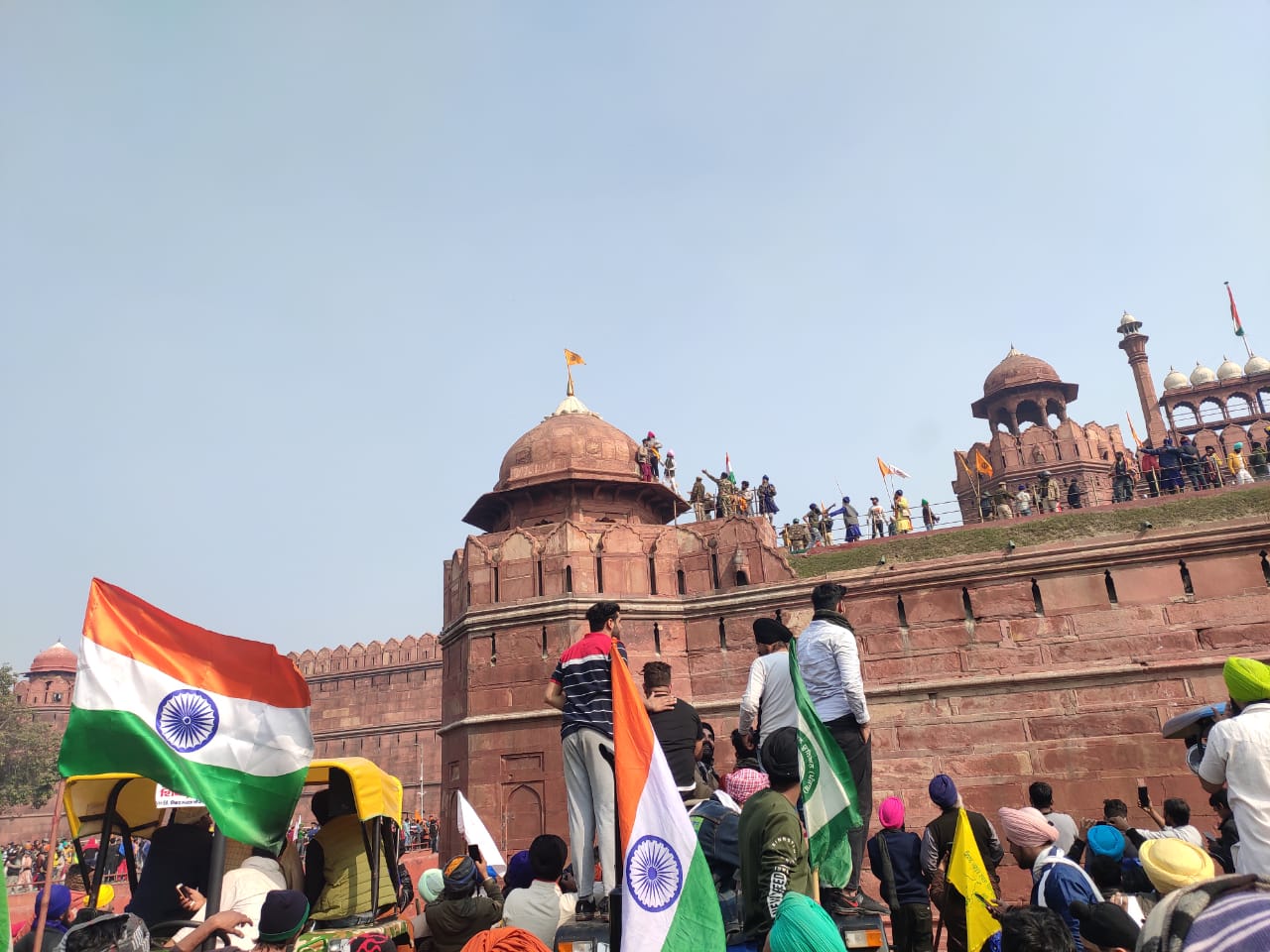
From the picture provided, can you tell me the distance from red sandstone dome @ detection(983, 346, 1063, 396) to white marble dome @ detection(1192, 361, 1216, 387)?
13774mm

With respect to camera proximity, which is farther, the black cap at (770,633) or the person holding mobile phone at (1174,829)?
the black cap at (770,633)

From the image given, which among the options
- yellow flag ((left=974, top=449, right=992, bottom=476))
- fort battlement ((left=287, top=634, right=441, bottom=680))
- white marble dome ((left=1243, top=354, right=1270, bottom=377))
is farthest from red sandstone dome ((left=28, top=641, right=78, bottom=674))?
white marble dome ((left=1243, top=354, right=1270, bottom=377))

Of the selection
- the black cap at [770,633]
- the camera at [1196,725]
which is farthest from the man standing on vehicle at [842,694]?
the camera at [1196,725]

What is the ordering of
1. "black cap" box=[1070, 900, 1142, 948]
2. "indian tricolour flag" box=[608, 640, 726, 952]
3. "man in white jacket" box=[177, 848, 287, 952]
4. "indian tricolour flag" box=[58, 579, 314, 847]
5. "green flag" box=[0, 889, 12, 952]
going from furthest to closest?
"man in white jacket" box=[177, 848, 287, 952]
"indian tricolour flag" box=[58, 579, 314, 847]
"indian tricolour flag" box=[608, 640, 726, 952]
"black cap" box=[1070, 900, 1142, 948]
"green flag" box=[0, 889, 12, 952]

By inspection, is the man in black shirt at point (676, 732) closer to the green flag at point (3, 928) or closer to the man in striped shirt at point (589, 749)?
the man in striped shirt at point (589, 749)

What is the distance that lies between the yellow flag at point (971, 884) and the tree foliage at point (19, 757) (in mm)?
39689

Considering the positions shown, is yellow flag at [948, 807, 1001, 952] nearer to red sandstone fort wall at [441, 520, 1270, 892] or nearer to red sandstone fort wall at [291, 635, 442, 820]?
red sandstone fort wall at [441, 520, 1270, 892]

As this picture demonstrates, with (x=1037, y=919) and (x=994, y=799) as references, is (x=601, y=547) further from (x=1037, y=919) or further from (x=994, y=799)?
(x=1037, y=919)

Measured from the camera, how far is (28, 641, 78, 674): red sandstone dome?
42.3 m

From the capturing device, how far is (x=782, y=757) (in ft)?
11.7

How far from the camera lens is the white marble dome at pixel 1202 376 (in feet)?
139

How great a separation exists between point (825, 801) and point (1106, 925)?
1429 millimetres

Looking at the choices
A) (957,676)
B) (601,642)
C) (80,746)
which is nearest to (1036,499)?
(957,676)

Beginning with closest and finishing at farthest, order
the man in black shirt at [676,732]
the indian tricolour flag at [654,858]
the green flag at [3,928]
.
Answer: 1. the green flag at [3,928]
2. the indian tricolour flag at [654,858]
3. the man in black shirt at [676,732]
